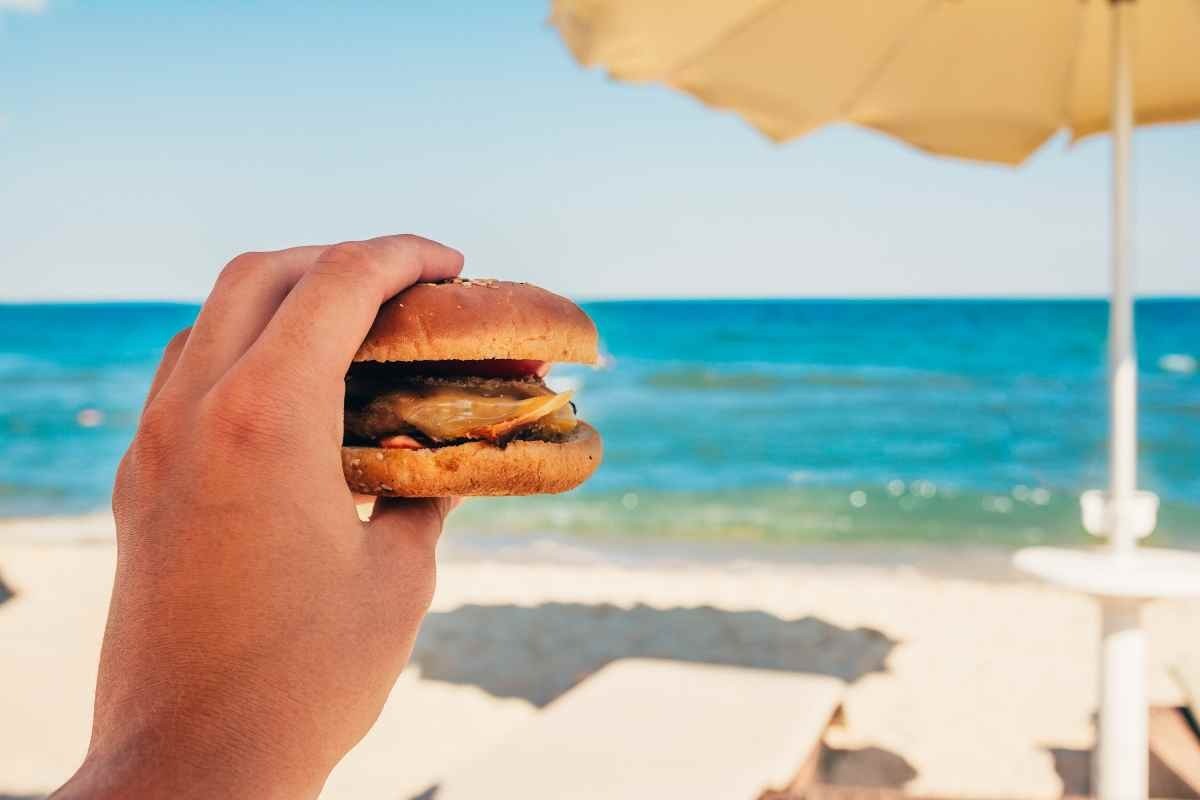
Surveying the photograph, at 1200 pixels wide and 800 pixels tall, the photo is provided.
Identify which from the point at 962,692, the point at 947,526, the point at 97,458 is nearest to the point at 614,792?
the point at 962,692

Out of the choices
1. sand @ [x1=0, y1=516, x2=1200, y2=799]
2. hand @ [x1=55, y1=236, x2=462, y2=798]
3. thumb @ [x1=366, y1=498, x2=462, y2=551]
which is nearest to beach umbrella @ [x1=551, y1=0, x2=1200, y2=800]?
sand @ [x1=0, y1=516, x2=1200, y2=799]

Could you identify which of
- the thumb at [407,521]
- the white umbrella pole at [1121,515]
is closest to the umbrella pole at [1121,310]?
the white umbrella pole at [1121,515]

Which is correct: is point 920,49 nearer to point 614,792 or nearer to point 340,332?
point 614,792

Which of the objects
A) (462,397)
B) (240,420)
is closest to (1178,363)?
(462,397)

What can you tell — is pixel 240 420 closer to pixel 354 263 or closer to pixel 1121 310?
pixel 354 263

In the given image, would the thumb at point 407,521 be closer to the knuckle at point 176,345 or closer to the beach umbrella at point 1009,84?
the knuckle at point 176,345
